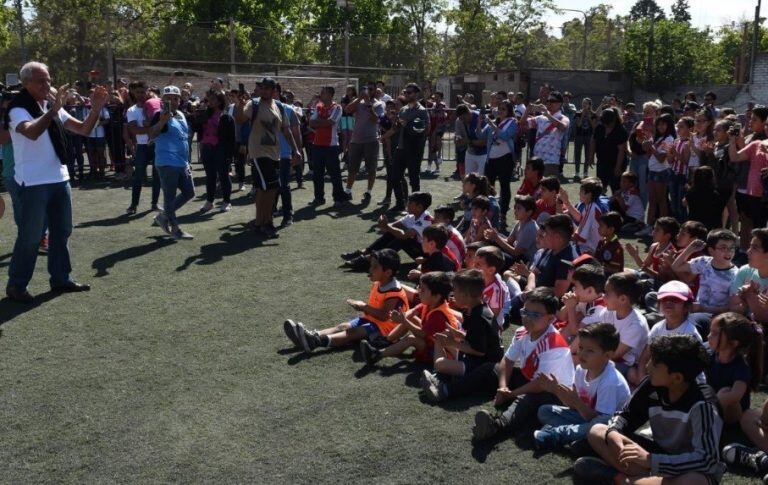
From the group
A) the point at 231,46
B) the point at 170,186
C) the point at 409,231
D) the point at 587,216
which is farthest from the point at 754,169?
the point at 231,46

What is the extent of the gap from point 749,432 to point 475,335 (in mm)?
1802

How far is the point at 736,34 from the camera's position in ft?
195

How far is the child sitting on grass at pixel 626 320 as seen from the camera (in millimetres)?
5285

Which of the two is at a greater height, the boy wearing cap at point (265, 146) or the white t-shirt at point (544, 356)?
the boy wearing cap at point (265, 146)

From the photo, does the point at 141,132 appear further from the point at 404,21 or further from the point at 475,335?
the point at 404,21

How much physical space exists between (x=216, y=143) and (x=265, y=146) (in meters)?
2.24

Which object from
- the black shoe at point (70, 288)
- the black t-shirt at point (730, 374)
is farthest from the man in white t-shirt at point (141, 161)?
the black t-shirt at point (730, 374)

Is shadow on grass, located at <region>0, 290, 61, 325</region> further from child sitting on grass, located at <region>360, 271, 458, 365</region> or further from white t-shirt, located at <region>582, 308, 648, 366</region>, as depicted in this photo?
white t-shirt, located at <region>582, 308, 648, 366</region>

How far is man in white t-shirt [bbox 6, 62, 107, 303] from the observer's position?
726 centimetres

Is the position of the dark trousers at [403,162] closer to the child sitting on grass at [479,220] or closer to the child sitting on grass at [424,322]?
the child sitting on grass at [479,220]

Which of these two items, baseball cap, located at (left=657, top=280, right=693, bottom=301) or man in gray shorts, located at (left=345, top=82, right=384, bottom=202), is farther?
man in gray shorts, located at (left=345, top=82, right=384, bottom=202)

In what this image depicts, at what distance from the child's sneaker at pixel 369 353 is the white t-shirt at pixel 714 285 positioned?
2.58 meters

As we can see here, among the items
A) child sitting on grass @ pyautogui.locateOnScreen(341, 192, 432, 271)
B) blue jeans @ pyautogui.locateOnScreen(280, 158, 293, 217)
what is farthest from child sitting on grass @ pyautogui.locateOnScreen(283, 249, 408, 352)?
blue jeans @ pyautogui.locateOnScreen(280, 158, 293, 217)

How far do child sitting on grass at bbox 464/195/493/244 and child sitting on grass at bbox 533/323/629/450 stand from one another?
383 cm
